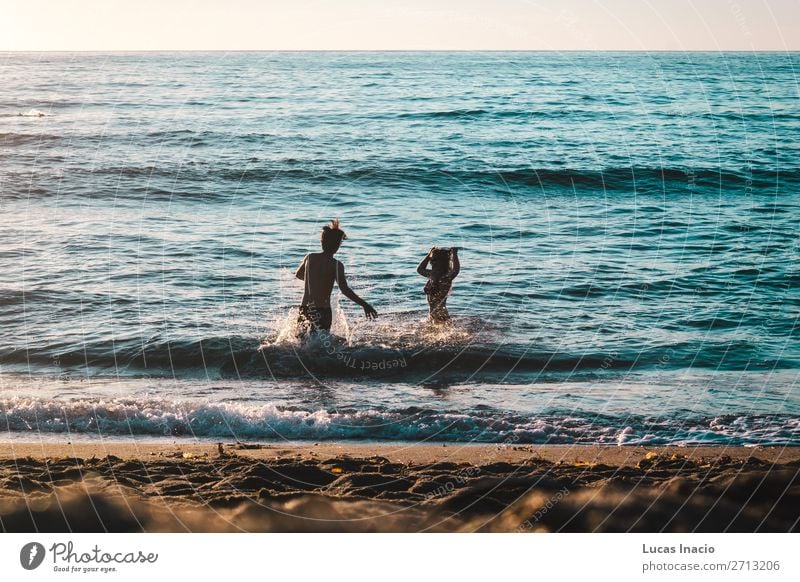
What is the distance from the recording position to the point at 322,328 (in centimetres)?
1098

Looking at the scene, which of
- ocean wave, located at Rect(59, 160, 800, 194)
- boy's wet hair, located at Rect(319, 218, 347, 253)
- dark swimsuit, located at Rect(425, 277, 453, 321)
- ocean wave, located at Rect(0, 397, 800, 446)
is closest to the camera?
ocean wave, located at Rect(0, 397, 800, 446)

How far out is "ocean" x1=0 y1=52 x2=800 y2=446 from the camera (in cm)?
909

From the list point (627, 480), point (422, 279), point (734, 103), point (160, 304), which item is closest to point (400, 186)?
point (422, 279)

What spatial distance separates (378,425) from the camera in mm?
8586

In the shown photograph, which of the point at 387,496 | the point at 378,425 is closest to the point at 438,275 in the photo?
the point at 378,425

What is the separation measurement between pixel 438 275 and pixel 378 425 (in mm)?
3725

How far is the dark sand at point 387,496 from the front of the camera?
6250mm

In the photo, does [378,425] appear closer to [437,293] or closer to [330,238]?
[330,238]

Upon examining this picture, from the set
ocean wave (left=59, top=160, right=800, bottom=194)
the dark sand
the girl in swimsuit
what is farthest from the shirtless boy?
ocean wave (left=59, top=160, right=800, bottom=194)

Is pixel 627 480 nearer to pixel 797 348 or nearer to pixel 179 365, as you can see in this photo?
pixel 797 348

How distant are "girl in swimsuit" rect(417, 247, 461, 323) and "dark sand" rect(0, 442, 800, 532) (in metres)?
4.81

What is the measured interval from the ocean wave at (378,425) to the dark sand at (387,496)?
112cm

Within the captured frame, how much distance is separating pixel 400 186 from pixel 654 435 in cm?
1406

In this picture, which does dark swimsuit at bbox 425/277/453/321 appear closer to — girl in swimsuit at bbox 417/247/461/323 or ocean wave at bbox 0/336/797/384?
girl in swimsuit at bbox 417/247/461/323
